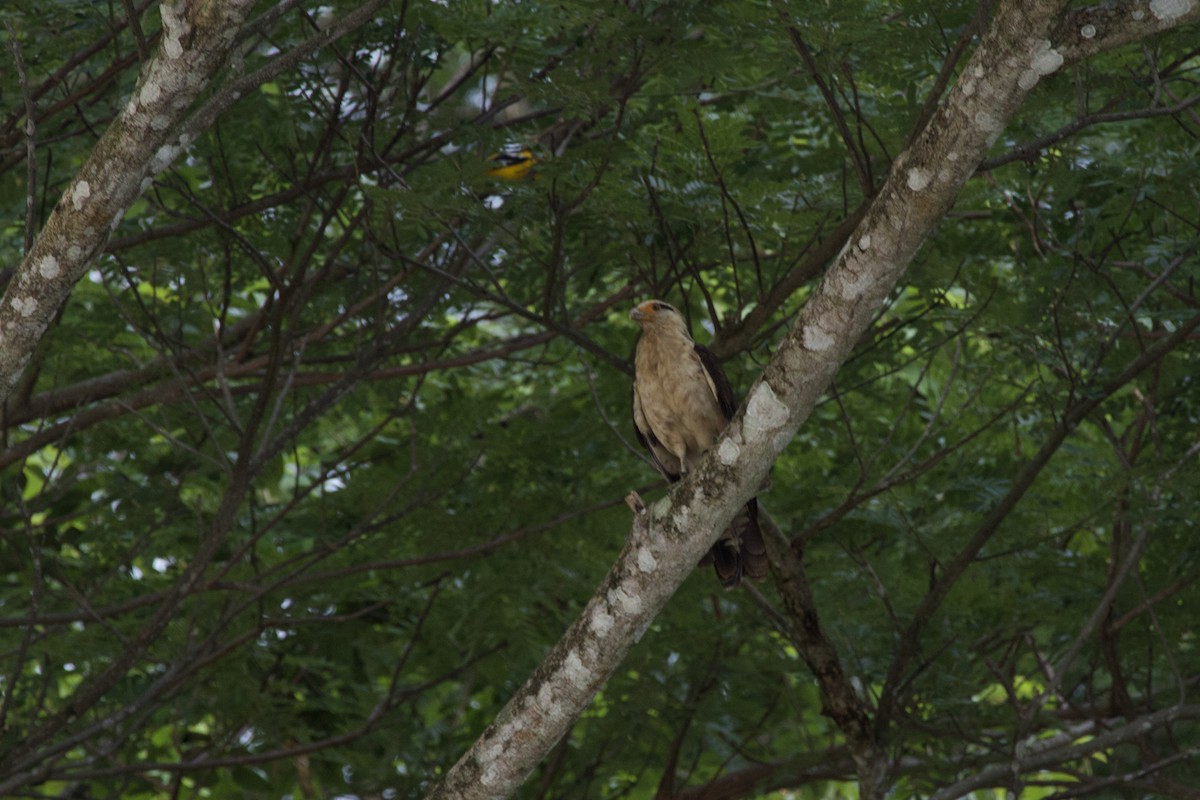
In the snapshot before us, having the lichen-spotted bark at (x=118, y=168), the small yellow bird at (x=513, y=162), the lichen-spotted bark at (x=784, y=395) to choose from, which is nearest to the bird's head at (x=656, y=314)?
the small yellow bird at (x=513, y=162)

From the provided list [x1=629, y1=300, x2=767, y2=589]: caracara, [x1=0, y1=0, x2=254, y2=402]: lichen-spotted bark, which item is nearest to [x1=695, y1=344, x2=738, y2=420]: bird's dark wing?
[x1=629, y1=300, x2=767, y2=589]: caracara

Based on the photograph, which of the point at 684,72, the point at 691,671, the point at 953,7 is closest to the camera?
the point at 953,7

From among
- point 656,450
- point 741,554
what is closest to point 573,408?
point 656,450

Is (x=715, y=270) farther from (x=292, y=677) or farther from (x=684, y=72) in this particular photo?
(x=292, y=677)

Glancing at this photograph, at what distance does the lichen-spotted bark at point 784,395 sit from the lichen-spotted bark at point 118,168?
4.95 ft

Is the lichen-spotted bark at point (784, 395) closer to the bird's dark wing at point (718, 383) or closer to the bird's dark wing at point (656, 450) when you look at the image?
the bird's dark wing at point (718, 383)

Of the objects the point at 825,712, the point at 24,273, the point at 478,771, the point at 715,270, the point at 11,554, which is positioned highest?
the point at 715,270

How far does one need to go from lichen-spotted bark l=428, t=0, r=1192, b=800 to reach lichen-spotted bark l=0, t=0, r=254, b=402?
1510 mm

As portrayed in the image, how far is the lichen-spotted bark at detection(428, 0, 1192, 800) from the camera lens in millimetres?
2947

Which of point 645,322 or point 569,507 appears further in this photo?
point 569,507

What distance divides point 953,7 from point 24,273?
2.86 m

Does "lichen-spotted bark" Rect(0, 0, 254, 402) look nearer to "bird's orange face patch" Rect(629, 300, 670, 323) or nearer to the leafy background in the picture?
the leafy background

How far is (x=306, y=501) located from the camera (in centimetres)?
659

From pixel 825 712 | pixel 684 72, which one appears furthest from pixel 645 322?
pixel 825 712
